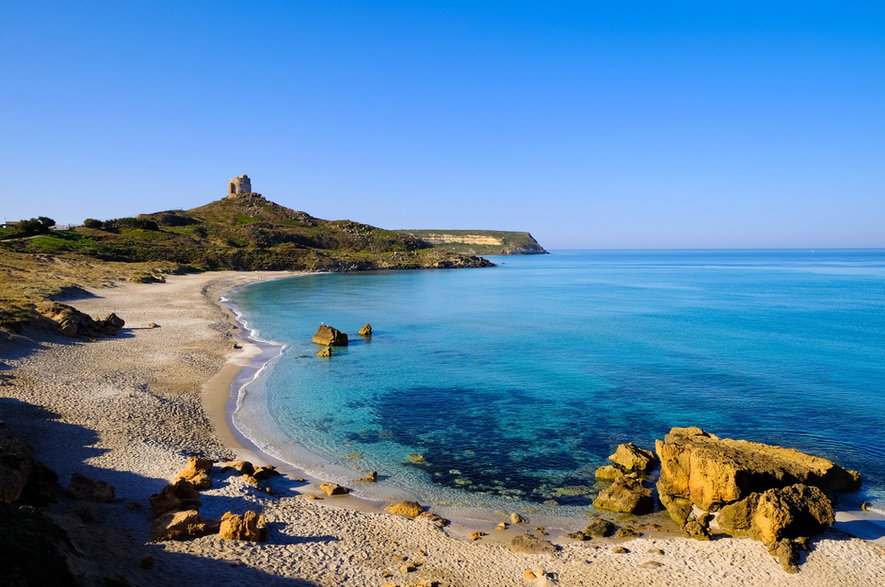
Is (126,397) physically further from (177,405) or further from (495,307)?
(495,307)

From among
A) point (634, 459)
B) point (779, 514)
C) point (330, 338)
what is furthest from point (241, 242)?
point (779, 514)

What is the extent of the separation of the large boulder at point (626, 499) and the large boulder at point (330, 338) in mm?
31035

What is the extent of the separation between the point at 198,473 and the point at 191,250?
4823 inches

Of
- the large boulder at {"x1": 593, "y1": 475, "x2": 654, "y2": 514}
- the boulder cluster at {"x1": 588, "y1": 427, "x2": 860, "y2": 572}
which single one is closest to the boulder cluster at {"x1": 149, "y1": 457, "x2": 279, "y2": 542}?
the boulder cluster at {"x1": 588, "y1": 427, "x2": 860, "y2": 572}

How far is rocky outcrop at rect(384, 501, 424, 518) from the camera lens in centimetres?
1741

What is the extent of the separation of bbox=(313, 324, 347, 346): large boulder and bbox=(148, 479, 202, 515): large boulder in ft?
93.8

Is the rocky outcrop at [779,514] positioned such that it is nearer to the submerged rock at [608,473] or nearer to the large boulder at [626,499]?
the large boulder at [626,499]

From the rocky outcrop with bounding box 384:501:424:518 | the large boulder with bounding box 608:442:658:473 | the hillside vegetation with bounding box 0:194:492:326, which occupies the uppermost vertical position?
the hillside vegetation with bounding box 0:194:492:326

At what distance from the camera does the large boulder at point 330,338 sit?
45.4 metres

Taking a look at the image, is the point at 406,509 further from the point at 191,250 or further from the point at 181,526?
the point at 191,250

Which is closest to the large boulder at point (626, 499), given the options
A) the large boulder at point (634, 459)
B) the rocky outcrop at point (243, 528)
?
the large boulder at point (634, 459)

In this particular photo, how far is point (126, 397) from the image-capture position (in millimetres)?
26562

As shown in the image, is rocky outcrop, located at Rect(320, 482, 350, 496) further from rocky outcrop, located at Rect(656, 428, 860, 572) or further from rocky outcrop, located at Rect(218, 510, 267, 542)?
rocky outcrop, located at Rect(656, 428, 860, 572)

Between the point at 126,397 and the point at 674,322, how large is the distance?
178 feet
